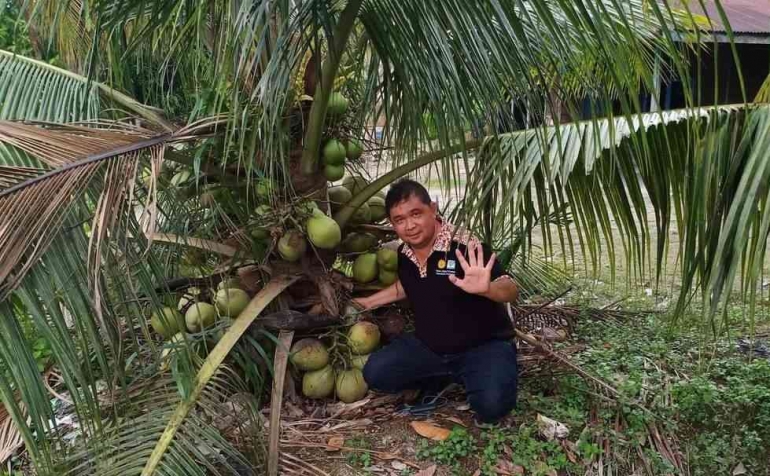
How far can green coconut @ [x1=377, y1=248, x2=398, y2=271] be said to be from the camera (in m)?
2.77

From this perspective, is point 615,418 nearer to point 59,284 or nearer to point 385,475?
point 385,475

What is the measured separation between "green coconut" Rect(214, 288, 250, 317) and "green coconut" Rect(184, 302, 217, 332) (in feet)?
0.12

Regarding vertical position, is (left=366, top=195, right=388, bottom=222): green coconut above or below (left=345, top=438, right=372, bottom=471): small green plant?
above

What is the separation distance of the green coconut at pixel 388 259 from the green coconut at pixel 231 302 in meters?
0.56

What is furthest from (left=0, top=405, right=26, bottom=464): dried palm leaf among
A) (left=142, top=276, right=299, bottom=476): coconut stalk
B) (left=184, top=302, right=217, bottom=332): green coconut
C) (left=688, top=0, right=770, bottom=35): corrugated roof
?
(left=688, top=0, right=770, bottom=35): corrugated roof

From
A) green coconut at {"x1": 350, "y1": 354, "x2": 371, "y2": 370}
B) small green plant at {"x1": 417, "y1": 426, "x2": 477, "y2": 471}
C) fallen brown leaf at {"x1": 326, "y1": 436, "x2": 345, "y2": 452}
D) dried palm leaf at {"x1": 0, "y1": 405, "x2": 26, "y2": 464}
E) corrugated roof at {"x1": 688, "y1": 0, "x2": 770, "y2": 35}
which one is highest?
corrugated roof at {"x1": 688, "y1": 0, "x2": 770, "y2": 35}

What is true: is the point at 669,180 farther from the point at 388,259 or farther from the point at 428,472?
the point at 428,472

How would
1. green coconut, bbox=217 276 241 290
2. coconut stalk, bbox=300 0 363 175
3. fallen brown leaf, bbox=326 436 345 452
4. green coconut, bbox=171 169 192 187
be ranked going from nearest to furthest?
coconut stalk, bbox=300 0 363 175, fallen brown leaf, bbox=326 436 345 452, green coconut, bbox=171 169 192 187, green coconut, bbox=217 276 241 290

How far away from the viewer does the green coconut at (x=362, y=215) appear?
2.80 metres

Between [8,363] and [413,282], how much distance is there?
147cm

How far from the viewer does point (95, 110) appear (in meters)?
2.66

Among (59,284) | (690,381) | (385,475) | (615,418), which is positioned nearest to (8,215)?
(59,284)

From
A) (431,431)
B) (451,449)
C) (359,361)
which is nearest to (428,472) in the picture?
(451,449)

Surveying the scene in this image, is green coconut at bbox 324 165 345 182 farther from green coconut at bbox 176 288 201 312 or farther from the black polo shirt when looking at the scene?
green coconut at bbox 176 288 201 312
